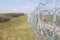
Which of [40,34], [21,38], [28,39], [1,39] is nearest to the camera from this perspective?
[40,34]

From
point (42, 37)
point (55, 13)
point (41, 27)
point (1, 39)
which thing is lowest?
point (1, 39)

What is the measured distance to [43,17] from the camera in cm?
885

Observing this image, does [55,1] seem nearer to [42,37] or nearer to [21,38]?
[42,37]

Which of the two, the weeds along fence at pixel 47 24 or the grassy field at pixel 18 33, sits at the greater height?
the weeds along fence at pixel 47 24

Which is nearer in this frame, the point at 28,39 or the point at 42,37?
the point at 42,37

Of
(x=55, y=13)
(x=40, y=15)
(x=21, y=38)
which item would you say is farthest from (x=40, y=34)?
(x=21, y=38)

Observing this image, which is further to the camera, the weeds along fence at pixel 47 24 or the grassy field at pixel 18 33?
the grassy field at pixel 18 33

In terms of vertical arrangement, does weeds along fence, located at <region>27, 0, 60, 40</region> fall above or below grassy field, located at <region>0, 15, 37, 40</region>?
above

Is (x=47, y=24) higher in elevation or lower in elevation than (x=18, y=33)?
higher

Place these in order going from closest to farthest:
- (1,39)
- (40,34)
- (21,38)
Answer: (40,34)
(21,38)
(1,39)

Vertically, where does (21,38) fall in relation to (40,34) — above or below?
below

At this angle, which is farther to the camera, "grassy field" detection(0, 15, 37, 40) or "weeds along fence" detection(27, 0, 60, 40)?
"grassy field" detection(0, 15, 37, 40)

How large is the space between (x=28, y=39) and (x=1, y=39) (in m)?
3.82

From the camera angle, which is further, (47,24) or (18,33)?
(18,33)
